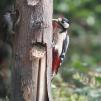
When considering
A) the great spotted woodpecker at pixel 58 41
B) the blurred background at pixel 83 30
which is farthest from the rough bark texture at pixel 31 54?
the blurred background at pixel 83 30

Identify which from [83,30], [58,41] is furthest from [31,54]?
[83,30]

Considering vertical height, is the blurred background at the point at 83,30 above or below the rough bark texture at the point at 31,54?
below

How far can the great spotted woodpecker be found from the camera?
503 cm

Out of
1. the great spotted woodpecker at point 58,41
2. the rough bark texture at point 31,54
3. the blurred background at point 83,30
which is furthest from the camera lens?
the blurred background at point 83,30

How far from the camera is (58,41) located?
202 inches

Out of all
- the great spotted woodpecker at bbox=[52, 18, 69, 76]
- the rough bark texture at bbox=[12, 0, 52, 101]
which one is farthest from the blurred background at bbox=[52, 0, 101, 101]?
the rough bark texture at bbox=[12, 0, 52, 101]

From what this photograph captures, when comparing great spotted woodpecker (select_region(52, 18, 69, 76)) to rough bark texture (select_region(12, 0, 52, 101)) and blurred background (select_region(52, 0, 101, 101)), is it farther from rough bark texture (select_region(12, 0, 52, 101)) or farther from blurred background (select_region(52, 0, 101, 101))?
blurred background (select_region(52, 0, 101, 101))

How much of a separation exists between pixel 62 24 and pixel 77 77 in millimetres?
953

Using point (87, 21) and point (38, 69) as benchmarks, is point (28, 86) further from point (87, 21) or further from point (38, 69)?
point (87, 21)

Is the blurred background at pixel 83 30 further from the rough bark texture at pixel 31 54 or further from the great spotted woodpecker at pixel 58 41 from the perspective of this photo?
the rough bark texture at pixel 31 54

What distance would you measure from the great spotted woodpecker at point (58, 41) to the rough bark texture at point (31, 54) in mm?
392

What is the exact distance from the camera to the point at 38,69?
15.0ft

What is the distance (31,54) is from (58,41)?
64cm

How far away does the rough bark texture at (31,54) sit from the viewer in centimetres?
454
